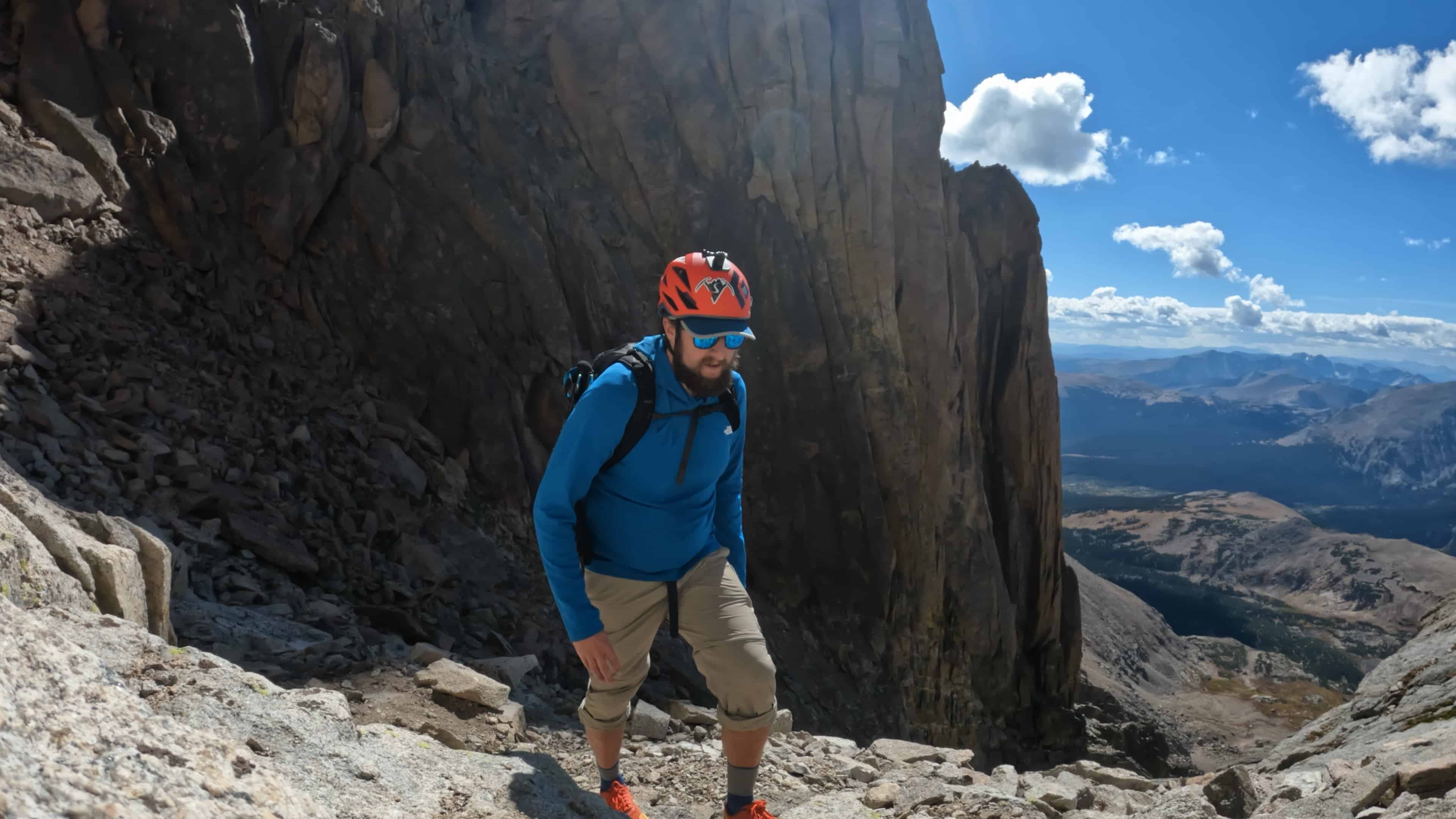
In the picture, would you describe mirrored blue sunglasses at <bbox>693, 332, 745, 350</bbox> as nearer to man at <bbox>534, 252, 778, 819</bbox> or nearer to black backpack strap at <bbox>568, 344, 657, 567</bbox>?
man at <bbox>534, 252, 778, 819</bbox>

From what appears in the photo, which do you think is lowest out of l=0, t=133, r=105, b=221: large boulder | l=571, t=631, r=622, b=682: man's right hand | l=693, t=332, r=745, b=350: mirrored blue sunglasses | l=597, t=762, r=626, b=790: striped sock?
l=597, t=762, r=626, b=790: striped sock

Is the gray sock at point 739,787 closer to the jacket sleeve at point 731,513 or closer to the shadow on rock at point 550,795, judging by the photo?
the shadow on rock at point 550,795

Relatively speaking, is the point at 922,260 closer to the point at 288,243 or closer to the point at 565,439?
the point at 288,243

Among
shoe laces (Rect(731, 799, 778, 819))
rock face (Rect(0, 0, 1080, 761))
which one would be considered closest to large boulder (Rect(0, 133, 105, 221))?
rock face (Rect(0, 0, 1080, 761))

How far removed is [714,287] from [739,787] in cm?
280

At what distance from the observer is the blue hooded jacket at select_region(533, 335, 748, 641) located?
4242mm

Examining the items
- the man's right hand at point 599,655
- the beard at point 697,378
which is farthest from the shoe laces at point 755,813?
the beard at point 697,378

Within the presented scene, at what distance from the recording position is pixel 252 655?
674 cm

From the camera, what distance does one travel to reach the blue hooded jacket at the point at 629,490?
424cm

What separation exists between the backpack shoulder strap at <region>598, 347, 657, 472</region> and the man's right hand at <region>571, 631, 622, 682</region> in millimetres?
905

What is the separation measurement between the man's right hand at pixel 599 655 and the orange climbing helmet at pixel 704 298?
168 centimetres

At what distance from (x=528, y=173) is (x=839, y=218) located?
288 inches

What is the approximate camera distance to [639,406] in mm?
4312

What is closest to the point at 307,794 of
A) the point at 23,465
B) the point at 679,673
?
the point at 23,465
